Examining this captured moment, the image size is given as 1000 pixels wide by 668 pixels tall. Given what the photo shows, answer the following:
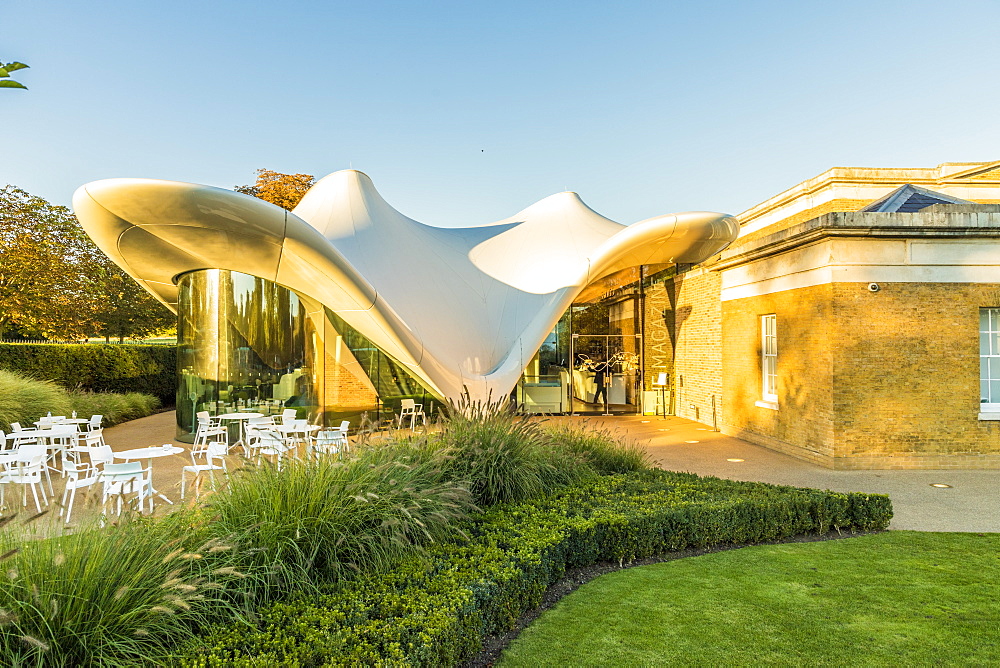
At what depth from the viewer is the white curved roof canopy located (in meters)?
9.13

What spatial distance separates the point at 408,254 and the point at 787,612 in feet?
38.6

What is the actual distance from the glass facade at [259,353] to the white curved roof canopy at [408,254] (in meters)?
0.77

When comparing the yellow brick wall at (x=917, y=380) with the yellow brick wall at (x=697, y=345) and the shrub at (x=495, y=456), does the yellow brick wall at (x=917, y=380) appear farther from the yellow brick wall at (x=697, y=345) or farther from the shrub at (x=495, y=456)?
the shrub at (x=495, y=456)

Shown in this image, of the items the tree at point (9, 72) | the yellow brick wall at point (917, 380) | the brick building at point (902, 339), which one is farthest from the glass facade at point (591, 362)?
the tree at point (9, 72)

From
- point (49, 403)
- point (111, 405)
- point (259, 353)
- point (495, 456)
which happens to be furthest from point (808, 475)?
point (111, 405)

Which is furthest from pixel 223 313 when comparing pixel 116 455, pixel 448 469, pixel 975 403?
pixel 975 403

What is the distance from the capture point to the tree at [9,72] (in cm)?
137

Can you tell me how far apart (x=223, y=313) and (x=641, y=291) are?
1207cm

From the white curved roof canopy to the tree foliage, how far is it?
7.17m

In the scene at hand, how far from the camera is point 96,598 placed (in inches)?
107

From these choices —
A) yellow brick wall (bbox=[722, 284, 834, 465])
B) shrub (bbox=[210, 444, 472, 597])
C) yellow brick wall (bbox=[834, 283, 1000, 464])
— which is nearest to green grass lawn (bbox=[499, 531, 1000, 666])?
shrub (bbox=[210, 444, 472, 597])

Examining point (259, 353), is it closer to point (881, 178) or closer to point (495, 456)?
point (495, 456)

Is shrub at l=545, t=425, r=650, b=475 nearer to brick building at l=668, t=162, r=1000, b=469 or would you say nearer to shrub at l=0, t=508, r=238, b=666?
A: brick building at l=668, t=162, r=1000, b=469

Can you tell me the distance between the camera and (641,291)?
18750 mm
